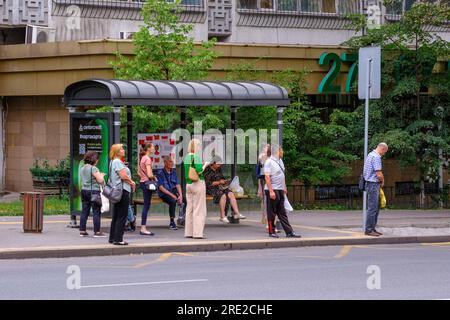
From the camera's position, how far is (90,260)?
16.3 m

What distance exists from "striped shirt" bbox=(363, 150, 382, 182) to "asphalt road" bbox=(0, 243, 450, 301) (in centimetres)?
218

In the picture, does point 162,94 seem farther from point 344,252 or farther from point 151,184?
point 344,252

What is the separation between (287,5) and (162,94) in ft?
43.5

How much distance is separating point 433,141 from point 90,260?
13.5 meters

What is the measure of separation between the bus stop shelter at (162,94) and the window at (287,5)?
11.1m

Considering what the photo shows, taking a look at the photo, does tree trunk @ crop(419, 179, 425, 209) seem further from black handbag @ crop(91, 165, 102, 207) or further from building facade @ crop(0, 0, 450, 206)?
black handbag @ crop(91, 165, 102, 207)

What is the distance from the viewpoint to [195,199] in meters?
18.8

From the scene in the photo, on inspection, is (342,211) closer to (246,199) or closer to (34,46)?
(246,199)

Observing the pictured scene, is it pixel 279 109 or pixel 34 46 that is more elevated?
pixel 34 46

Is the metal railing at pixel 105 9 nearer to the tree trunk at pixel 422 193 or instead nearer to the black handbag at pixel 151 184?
the tree trunk at pixel 422 193

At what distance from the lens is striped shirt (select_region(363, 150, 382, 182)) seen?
19.9 meters

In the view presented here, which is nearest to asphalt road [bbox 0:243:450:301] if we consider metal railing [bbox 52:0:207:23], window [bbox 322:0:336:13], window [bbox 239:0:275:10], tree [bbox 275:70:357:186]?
tree [bbox 275:70:357:186]

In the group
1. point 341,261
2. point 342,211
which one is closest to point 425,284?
point 341,261

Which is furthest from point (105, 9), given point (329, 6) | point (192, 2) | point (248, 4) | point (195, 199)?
point (195, 199)
